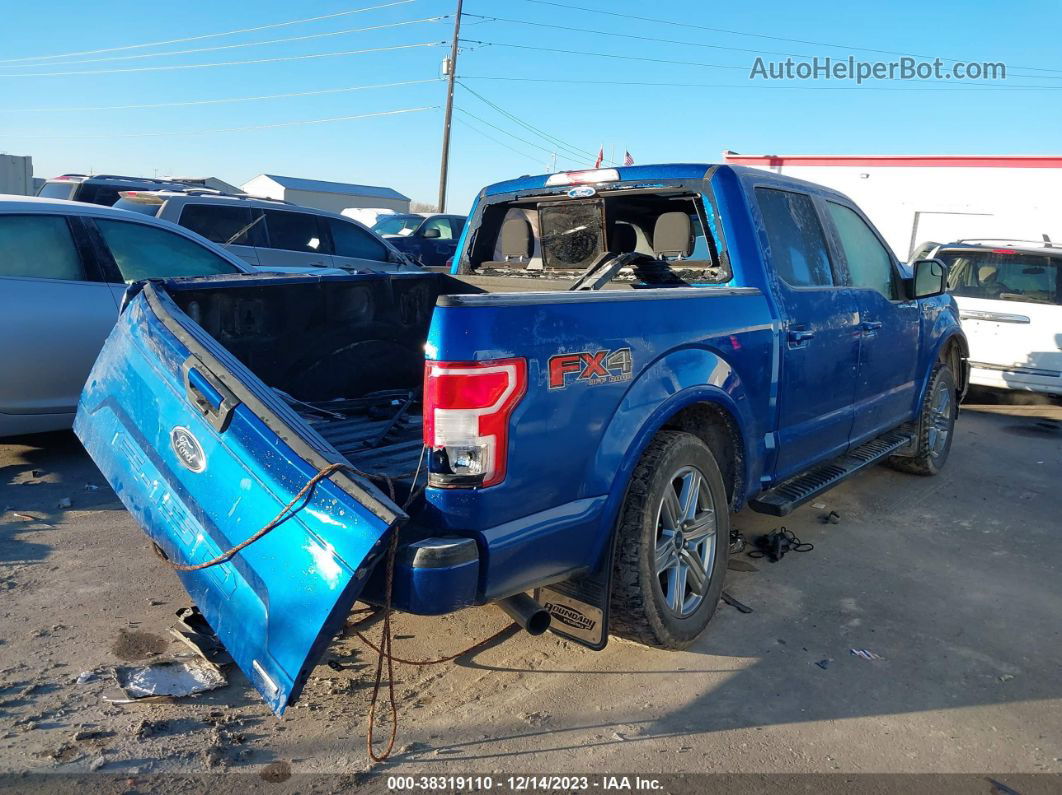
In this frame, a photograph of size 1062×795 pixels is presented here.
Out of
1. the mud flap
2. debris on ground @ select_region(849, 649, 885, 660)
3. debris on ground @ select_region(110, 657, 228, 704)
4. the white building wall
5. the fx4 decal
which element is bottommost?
debris on ground @ select_region(110, 657, 228, 704)

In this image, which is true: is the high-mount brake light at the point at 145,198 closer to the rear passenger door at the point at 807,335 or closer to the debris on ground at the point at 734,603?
the rear passenger door at the point at 807,335

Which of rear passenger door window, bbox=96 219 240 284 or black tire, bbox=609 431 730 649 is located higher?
rear passenger door window, bbox=96 219 240 284

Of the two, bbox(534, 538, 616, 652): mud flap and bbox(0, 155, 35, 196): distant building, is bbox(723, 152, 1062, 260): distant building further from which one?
bbox(0, 155, 35, 196): distant building

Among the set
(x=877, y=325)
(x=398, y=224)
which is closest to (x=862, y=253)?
(x=877, y=325)

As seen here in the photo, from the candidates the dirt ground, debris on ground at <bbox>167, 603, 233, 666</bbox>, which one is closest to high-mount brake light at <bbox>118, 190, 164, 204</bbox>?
the dirt ground

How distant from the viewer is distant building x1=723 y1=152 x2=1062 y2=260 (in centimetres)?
1817

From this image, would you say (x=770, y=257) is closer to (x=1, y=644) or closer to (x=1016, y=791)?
(x=1016, y=791)

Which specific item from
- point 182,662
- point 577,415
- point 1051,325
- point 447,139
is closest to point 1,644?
point 182,662

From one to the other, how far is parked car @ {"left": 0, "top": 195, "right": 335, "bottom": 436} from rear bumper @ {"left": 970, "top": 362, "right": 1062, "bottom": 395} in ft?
27.8

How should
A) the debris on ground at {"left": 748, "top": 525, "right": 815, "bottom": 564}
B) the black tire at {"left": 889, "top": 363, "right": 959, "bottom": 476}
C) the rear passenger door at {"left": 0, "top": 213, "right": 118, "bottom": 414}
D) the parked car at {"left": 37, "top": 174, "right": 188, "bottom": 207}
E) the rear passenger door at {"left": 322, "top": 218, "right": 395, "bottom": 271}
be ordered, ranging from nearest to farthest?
the debris on ground at {"left": 748, "top": 525, "right": 815, "bottom": 564} < the rear passenger door at {"left": 0, "top": 213, "right": 118, "bottom": 414} < the black tire at {"left": 889, "top": 363, "right": 959, "bottom": 476} < the rear passenger door at {"left": 322, "top": 218, "right": 395, "bottom": 271} < the parked car at {"left": 37, "top": 174, "right": 188, "bottom": 207}

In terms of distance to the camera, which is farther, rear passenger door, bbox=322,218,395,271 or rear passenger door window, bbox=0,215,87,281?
rear passenger door, bbox=322,218,395,271

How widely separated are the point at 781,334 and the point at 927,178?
18.0 m

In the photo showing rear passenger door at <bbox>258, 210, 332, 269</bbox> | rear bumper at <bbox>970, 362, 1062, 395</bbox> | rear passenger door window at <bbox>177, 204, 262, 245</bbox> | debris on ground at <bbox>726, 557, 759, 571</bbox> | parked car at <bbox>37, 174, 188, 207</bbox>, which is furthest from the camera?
parked car at <bbox>37, 174, 188, 207</bbox>

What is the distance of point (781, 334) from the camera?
404cm
